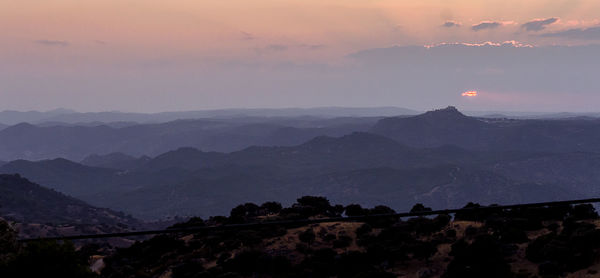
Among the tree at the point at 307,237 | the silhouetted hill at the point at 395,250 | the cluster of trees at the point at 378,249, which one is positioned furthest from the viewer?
the tree at the point at 307,237

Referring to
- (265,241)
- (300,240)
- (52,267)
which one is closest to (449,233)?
(300,240)

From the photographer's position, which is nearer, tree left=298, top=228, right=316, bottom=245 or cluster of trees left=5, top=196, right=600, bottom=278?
cluster of trees left=5, top=196, right=600, bottom=278

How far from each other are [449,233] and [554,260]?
18.9 m

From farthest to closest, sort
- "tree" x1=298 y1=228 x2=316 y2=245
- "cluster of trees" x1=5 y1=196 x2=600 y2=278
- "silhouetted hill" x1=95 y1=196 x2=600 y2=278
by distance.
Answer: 1. "tree" x1=298 y1=228 x2=316 y2=245
2. "silhouetted hill" x1=95 y1=196 x2=600 y2=278
3. "cluster of trees" x1=5 y1=196 x2=600 y2=278

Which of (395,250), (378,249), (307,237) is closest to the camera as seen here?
(378,249)

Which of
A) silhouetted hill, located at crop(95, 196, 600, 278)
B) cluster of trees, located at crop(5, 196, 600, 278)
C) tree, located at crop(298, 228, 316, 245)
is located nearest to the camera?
cluster of trees, located at crop(5, 196, 600, 278)

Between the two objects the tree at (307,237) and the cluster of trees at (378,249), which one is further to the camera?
the tree at (307,237)

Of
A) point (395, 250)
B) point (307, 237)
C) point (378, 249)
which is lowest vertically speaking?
point (307, 237)

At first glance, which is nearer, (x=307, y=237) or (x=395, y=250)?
(x=395, y=250)

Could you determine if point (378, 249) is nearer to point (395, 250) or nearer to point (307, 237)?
point (395, 250)

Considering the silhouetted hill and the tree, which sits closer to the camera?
the silhouetted hill

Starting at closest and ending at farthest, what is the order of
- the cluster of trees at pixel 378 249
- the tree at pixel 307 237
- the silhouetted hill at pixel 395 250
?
the cluster of trees at pixel 378 249, the silhouetted hill at pixel 395 250, the tree at pixel 307 237

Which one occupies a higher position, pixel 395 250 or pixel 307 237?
pixel 395 250

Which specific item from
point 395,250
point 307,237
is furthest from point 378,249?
point 307,237
